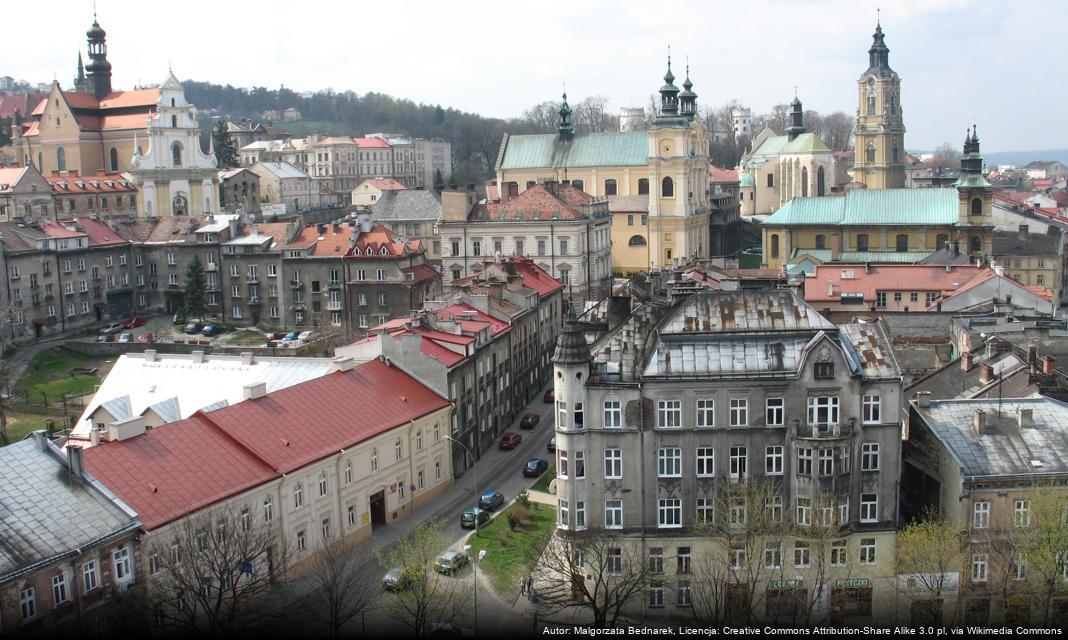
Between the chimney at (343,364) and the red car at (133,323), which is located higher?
the chimney at (343,364)

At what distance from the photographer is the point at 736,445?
37156 millimetres

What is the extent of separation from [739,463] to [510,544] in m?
9.23

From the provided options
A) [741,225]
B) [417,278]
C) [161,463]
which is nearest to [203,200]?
[417,278]

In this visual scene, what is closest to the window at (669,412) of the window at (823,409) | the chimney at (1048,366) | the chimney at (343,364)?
the window at (823,409)

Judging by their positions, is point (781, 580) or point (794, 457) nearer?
point (781, 580)

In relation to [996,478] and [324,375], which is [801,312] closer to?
[996,478]

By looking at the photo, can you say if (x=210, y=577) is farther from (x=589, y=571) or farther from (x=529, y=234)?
(x=529, y=234)

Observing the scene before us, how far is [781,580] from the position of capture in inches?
1352

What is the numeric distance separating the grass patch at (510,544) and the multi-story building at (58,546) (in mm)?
11659

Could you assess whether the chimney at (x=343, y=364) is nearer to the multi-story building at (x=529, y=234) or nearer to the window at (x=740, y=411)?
the window at (x=740, y=411)

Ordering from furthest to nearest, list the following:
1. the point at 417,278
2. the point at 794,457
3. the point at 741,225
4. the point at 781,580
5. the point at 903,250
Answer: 1. the point at 741,225
2. the point at 903,250
3. the point at 417,278
4. the point at 794,457
5. the point at 781,580

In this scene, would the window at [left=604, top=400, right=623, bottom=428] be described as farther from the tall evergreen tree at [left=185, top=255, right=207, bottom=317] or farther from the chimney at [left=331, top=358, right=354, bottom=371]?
the tall evergreen tree at [left=185, top=255, right=207, bottom=317]

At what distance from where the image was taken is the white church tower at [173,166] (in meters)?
107

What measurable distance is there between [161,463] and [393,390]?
1272cm
